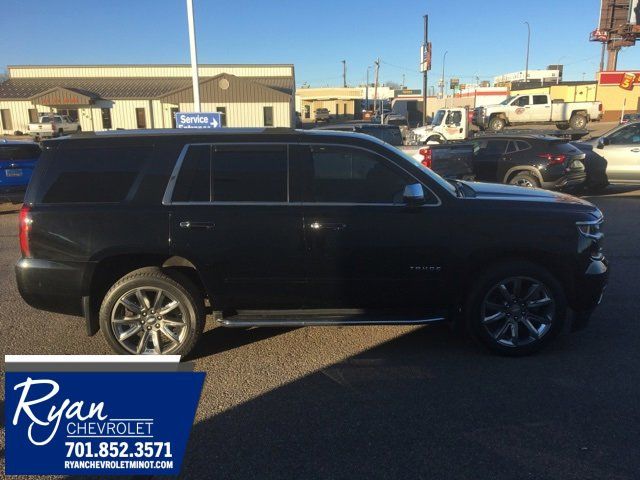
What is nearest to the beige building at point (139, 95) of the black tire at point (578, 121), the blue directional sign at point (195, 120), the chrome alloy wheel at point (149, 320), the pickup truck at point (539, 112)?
the pickup truck at point (539, 112)

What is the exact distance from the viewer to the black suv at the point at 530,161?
37.0ft

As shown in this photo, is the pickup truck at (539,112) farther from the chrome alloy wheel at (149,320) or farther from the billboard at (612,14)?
the chrome alloy wheel at (149,320)

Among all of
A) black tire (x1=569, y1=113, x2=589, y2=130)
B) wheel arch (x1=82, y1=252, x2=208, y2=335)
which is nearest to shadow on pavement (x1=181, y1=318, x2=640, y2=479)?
wheel arch (x1=82, y1=252, x2=208, y2=335)

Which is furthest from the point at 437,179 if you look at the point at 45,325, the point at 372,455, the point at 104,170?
the point at 45,325

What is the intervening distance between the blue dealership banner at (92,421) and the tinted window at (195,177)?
8.35ft

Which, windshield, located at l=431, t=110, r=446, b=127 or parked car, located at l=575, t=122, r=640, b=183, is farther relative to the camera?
windshield, located at l=431, t=110, r=446, b=127

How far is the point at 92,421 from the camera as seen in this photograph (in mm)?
1589

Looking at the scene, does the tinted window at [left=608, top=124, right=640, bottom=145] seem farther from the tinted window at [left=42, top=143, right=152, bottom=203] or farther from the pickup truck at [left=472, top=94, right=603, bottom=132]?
the pickup truck at [left=472, top=94, right=603, bottom=132]

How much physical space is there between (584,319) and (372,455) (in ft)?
7.88

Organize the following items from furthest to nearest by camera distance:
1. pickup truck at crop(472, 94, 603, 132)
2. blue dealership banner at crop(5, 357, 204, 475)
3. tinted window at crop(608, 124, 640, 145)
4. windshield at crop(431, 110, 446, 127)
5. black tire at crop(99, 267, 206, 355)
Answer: pickup truck at crop(472, 94, 603, 132) → windshield at crop(431, 110, 446, 127) → tinted window at crop(608, 124, 640, 145) → black tire at crop(99, 267, 206, 355) → blue dealership banner at crop(5, 357, 204, 475)

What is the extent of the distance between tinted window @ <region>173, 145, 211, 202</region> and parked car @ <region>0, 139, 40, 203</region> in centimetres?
909

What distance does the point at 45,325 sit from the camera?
5.05 metres

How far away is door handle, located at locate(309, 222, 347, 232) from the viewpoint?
3965 millimetres

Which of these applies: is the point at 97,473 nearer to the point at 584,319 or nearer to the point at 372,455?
the point at 372,455
